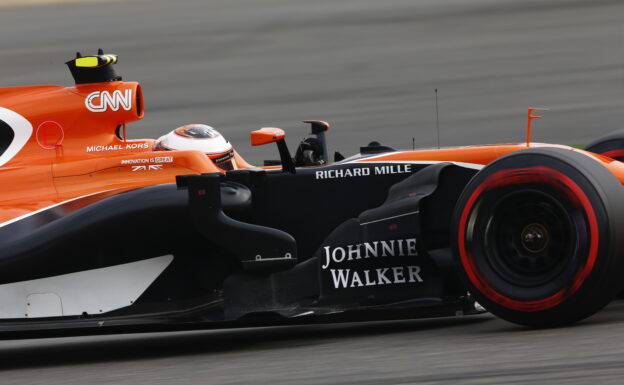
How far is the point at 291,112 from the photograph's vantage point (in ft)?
44.3

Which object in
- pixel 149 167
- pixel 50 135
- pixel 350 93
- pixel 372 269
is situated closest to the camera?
pixel 372 269

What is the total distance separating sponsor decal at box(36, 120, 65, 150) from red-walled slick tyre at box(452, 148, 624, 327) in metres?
2.58

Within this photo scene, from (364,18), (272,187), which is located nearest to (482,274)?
(272,187)

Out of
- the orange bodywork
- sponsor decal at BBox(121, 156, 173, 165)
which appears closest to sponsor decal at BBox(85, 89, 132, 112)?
the orange bodywork

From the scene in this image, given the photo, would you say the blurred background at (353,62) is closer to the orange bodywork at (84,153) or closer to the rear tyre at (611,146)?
the rear tyre at (611,146)

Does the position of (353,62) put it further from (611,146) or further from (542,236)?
(542,236)

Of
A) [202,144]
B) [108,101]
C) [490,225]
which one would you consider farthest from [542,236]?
[108,101]

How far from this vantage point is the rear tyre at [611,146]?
5773mm

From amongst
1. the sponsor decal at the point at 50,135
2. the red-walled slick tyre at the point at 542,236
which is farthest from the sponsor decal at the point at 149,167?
the red-walled slick tyre at the point at 542,236

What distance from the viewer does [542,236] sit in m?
4.14

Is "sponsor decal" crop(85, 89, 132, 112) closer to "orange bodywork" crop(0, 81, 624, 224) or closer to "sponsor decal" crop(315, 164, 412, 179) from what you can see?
"orange bodywork" crop(0, 81, 624, 224)

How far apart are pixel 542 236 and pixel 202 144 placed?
239 cm

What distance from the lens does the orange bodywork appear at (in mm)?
5035

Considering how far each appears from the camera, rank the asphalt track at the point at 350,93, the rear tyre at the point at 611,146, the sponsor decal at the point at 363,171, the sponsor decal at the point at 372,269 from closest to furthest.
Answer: the asphalt track at the point at 350,93, the sponsor decal at the point at 372,269, the sponsor decal at the point at 363,171, the rear tyre at the point at 611,146
